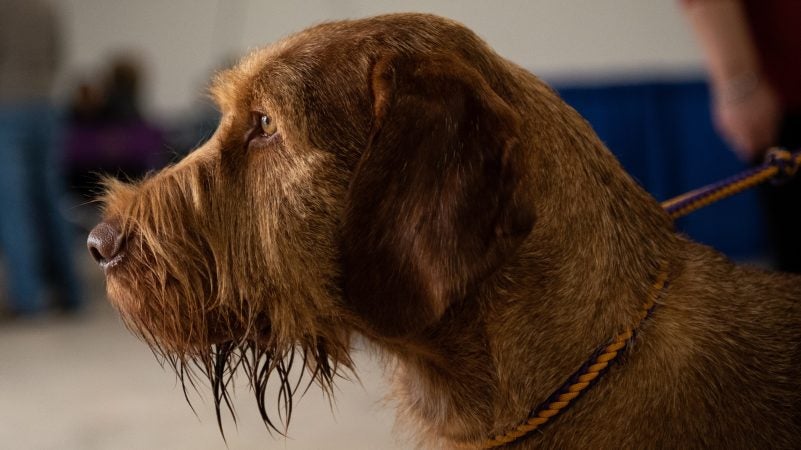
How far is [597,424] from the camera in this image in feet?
4.66

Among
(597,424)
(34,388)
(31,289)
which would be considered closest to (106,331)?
(31,289)

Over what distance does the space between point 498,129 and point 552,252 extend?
10.1 inches

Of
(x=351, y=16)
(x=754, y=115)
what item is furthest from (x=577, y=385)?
(x=351, y=16)

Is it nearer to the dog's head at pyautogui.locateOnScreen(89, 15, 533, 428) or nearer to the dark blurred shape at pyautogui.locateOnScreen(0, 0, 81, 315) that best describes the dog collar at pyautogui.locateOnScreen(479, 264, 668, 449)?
the dog's head at pyautogui.locateOnScreen(89, 15, 533, 428)

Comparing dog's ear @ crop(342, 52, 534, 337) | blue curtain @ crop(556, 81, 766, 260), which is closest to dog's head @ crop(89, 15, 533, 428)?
dog's ear @ crop(342, 52, 534, 337)

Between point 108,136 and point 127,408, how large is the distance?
5.09 meters

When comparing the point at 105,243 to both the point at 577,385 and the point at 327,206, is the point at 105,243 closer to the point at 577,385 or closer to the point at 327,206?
the point at 327,206

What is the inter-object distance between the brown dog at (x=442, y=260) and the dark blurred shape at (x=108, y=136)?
6.52m

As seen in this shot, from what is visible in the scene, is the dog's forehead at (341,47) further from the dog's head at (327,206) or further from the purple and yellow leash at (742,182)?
the purple and yellow leash at (742,182)

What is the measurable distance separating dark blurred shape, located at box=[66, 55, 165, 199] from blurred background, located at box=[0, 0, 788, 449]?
0.05ft

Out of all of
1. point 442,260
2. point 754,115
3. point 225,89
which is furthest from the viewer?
point 754,115

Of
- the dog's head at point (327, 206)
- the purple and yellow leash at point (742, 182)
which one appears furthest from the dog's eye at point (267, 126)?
the purple and yellow leash at point (742, 182)

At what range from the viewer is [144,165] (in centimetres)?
866

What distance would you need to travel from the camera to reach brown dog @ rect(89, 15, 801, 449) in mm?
1384
